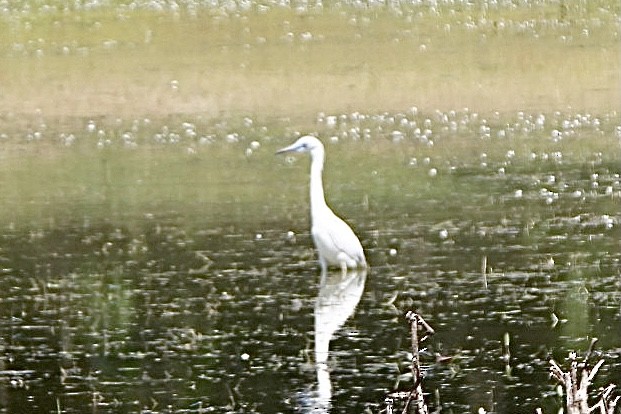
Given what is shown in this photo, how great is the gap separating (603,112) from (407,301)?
9002 mm

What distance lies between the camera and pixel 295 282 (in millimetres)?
10133

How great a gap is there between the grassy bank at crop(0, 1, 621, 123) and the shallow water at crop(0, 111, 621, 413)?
140 inches

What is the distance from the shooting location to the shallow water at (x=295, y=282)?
7773mm

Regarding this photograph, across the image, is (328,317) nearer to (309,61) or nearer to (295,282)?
(295,282)

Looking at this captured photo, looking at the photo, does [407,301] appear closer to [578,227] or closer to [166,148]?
[578,227]

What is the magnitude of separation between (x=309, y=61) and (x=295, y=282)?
11668 millimetres

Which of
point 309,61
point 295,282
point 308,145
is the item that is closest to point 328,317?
point 295,282

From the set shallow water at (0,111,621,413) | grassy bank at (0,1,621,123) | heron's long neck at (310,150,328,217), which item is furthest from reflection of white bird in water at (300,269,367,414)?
grassy bank at (0,1,621,123)

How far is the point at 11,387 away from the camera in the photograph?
7879 millimetres

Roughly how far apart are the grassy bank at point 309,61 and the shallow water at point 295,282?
3.56 meters

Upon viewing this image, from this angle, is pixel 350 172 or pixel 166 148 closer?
pixel 350 172

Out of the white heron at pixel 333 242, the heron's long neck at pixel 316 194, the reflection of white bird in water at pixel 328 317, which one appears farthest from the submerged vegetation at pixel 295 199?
the heron's long neck at pixel 316 194

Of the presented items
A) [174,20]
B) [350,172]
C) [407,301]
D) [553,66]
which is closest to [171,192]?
[350,172]

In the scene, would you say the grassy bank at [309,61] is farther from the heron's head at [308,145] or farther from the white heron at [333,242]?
the white heron at [333,242]
